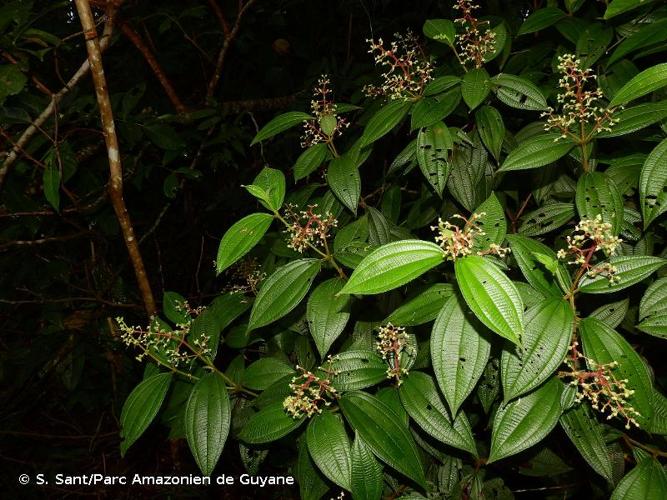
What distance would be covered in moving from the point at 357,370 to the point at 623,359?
0.58 meters

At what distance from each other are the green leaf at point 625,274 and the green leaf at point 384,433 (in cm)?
50

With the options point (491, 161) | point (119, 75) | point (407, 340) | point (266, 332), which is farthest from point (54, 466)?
point (491, 161)

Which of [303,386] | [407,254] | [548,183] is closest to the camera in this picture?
[407,254]

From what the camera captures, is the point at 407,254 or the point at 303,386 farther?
the point at 303,386

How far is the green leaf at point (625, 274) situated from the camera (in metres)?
0.95

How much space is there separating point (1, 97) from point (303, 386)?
4.60 feet

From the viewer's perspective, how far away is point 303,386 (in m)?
1.13

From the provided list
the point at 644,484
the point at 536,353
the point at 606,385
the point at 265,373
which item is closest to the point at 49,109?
the point at 265,373

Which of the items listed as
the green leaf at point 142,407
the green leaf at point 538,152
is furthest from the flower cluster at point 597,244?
the green leaf at point 142,407

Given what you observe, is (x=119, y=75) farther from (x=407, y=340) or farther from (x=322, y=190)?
(x=407, y=340)

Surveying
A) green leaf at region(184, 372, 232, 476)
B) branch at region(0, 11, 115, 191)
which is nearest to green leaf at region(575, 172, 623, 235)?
green leaf at region(184, 372, 232, 476)

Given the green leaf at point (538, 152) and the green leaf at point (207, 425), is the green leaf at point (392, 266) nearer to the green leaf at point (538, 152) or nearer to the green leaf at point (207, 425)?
the green leaf at point (538, 152)

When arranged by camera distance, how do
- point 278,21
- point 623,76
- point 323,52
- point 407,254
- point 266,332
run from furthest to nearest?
point 323,52 → point 278,21 → point 266,332 → point 623,76 → point 407,254

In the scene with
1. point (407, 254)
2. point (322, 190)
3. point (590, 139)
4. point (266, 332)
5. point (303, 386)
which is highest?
point (322, 190)
